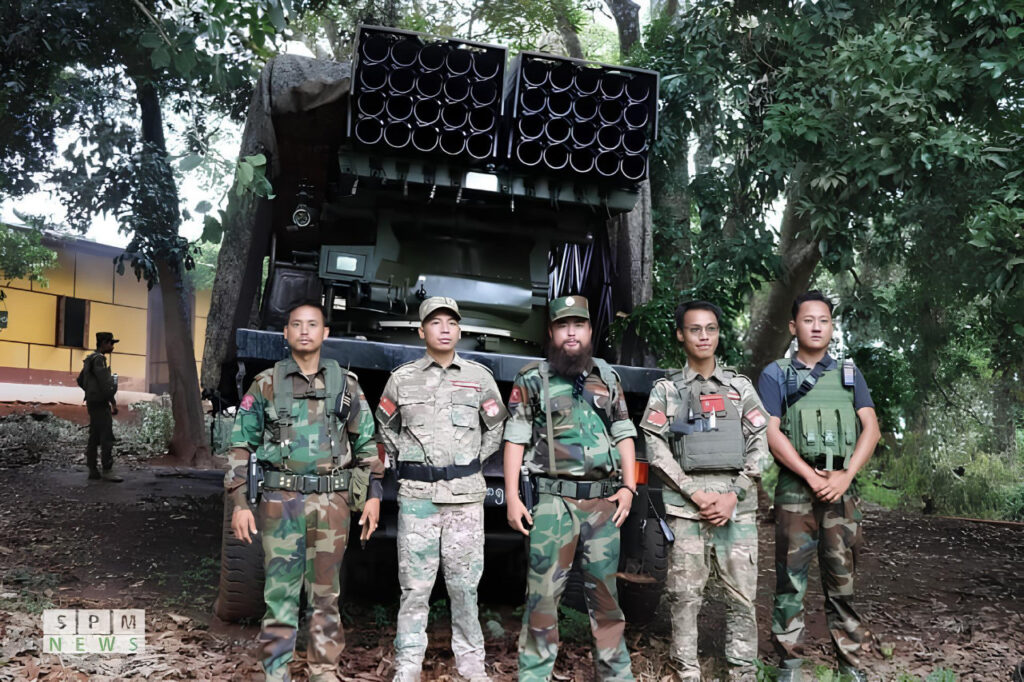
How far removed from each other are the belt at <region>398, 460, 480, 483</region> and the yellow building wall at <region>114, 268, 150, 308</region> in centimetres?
1580

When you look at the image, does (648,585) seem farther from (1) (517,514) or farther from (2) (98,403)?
(2) (98,403)

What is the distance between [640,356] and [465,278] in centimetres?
109

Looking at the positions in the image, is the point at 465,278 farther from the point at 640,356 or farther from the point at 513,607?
the point at 513,607

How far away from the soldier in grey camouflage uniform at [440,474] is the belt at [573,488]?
28cm

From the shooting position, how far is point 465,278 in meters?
5.09

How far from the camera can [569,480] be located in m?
3.61

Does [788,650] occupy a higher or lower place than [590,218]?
lower

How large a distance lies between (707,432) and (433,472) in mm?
1125

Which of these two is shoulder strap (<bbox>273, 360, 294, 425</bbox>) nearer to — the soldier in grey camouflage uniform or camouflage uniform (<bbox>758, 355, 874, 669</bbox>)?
the soldier in grey camouflage uniform

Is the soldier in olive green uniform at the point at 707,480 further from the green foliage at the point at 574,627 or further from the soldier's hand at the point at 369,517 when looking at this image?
Result: the soldier's hand at the point at 369,517

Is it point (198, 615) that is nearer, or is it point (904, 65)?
point (198, 615)

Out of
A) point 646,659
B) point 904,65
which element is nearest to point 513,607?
point 646,659

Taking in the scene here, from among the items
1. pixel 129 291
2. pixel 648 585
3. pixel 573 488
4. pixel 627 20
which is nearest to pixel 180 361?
pixel 129 291

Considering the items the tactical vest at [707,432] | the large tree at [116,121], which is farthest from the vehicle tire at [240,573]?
the large tree at [116,121]
